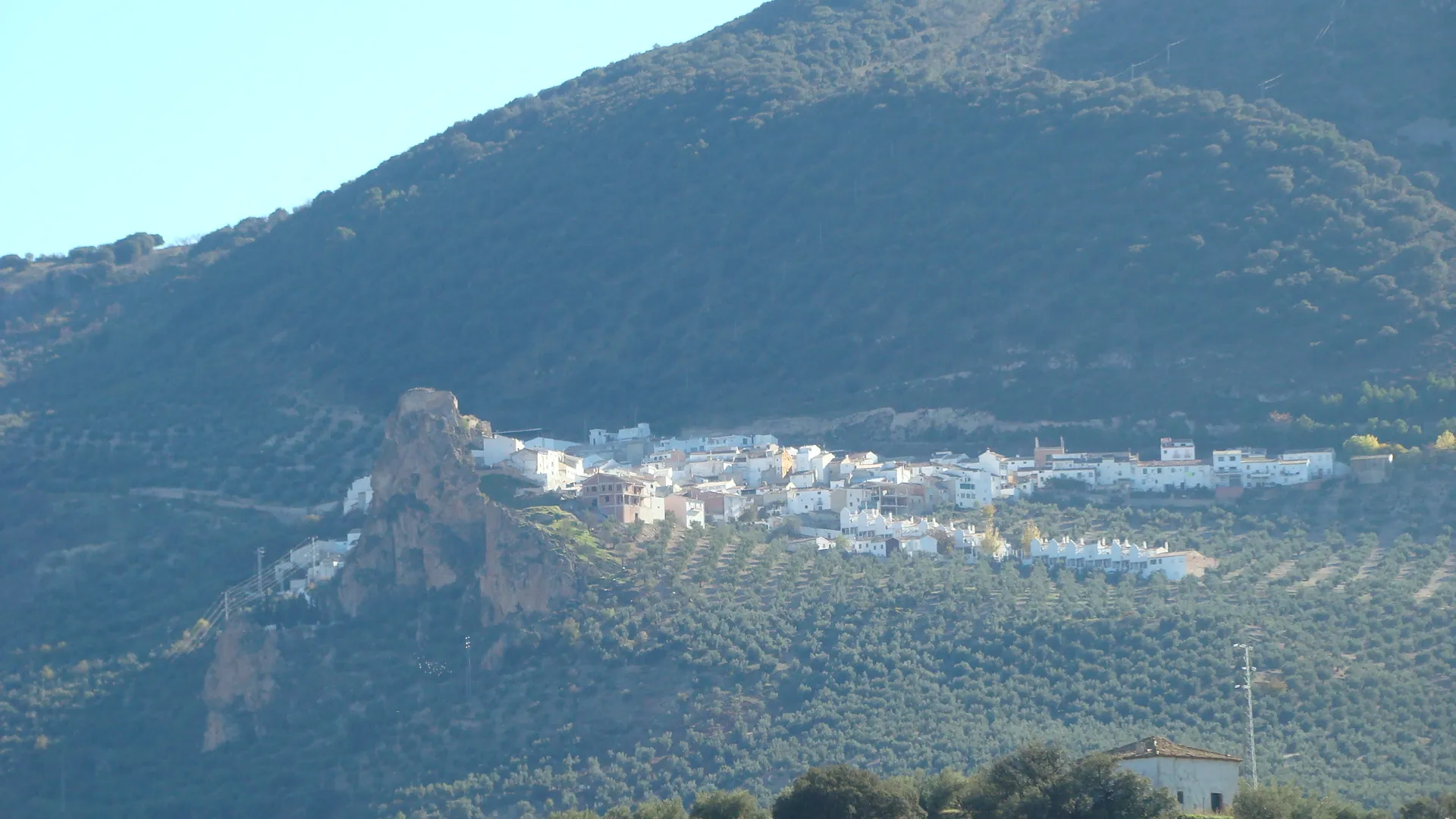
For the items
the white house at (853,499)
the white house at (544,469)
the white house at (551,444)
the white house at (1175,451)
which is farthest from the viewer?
the white house at (551,444)

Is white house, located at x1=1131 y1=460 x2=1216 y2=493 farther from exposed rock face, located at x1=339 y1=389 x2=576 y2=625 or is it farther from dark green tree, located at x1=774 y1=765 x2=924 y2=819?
dark green tree, located at x1=774 y1=765 x2=924 y2=819

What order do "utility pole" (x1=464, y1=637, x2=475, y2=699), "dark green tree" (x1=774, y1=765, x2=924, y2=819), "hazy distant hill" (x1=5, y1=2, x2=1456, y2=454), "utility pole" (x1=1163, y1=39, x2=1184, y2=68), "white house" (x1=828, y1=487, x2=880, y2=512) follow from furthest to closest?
"utility pole" (x1=1163, y1=39, x2=1184, y2=68), "hazy distant hill" (x1=5, y1=2, x2=1456, y2=454), "white house" (x1=828, y1=487, x2=880, y2=512), "utility pole" (x1=464, y1=637, x2=475, y2=699), "dark green tree" (x1=774, y1=765, x2=924, y2=819)

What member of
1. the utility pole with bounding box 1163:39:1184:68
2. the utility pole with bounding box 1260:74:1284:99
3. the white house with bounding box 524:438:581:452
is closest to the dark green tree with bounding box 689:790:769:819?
the white house with bounding box 524:438:581:452

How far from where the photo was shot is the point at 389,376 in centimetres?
7125

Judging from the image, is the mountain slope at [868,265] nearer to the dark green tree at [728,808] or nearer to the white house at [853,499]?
the white house at [853,499]

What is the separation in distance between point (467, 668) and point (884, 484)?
1207 centimetres

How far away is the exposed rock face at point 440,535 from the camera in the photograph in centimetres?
4478

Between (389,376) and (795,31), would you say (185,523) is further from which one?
(795,31)

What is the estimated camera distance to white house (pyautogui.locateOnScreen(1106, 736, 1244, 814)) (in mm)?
26344

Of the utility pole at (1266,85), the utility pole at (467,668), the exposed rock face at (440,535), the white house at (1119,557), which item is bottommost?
the white house at (1119,557)

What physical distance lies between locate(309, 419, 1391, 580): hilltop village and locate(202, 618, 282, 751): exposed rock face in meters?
5.76

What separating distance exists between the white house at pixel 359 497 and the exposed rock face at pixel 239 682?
919 centimetres

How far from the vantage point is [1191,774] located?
26.5 metres

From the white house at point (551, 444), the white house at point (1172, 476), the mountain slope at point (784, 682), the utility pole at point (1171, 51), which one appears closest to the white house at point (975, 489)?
the mountain slope at point (784, 682)
